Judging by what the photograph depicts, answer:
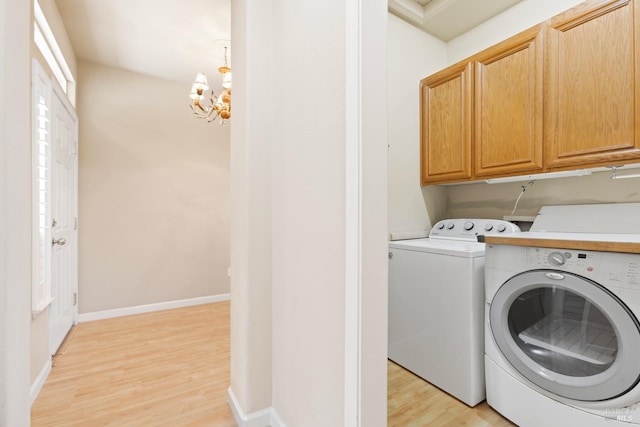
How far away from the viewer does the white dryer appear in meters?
1.15

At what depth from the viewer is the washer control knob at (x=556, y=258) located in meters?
1.32

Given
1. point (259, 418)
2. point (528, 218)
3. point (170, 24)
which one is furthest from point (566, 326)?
point (170, 24)

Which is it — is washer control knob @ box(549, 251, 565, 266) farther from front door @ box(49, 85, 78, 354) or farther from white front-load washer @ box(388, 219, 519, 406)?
front door @ box(49, 85, 78, 354)

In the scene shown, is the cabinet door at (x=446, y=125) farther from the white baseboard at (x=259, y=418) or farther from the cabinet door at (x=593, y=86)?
the white baseboard at (x=259, y=418)

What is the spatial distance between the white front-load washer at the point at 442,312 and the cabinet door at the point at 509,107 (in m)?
0.45

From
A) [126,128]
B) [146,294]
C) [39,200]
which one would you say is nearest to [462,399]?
[39,200]

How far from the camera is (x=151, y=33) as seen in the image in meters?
2.59

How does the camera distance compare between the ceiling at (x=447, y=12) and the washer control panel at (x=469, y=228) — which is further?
the ceiling at (x=447, y=12)

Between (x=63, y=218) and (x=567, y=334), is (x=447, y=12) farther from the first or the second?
(x=63, y=218)

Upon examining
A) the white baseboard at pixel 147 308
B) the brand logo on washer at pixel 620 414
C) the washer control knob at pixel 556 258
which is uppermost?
the washer control knob at pixel 556 258

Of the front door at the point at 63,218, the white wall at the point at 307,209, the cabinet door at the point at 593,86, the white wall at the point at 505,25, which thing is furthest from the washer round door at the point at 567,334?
the front door at the point at 63,218

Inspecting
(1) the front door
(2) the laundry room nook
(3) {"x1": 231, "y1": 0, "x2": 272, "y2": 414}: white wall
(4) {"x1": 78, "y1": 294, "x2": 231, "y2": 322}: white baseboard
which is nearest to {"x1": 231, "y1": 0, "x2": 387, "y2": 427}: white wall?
(3) {"x1": 231, "y1": 0, "x2": 272, "y2": 414}: white wall

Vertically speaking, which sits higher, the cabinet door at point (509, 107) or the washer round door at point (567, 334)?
the cabinet door at point (509, 107)

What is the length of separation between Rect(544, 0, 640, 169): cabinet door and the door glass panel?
0.83 m
